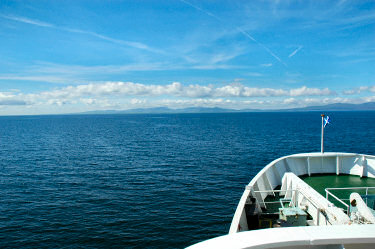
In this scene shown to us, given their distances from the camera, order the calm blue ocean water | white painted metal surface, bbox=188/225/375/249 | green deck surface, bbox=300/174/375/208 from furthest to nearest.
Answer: green deck surface, bbox=300/174/375/208 < the calm blue ocean water < white painted metal surface, bbox=188/225/375/249

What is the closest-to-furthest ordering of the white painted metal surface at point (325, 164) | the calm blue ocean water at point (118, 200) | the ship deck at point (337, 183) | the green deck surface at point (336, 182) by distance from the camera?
the ship deck at point (337, 183) < the green deck surface at point (336, 182) < the calm blue ocean water at point (118, 200) < the white painted metal surface at point (325, 164)

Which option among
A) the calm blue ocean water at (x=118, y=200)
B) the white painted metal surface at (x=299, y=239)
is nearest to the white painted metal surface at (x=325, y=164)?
the calm blue ocean water at (x=118, y=200)

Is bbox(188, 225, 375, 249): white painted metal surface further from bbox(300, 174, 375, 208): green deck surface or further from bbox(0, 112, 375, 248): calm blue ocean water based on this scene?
bbox(300, 174, 375, 208): green deck surface

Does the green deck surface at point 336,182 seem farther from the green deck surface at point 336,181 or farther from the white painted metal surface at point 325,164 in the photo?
the white painted metal surface at point 325,164

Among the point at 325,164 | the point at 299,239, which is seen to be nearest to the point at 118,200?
the point at 325,164

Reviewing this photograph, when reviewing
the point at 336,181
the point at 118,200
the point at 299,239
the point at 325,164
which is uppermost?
the point at 299,239

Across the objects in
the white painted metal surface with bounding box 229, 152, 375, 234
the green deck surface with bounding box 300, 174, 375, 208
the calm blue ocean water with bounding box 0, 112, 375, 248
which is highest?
the white painted metal surface with bounding box 229, 152, 375, 234

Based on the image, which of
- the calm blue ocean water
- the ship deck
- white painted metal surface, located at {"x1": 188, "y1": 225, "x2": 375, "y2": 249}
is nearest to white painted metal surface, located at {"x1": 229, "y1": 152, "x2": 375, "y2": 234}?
the ship deck

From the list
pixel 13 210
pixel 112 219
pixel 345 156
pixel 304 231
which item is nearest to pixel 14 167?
pixel 13 210

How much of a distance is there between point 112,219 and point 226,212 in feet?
32.2

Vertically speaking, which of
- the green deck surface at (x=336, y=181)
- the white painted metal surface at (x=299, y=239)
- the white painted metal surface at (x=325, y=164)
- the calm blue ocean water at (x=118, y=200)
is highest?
the white painted metal surface at (x=299, y=239)

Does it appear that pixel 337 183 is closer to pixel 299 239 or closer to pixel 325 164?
pixel 325 164

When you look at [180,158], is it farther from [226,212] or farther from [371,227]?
[371,227]

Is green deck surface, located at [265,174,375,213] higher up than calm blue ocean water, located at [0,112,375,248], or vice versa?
green deck surface, located at [265,174,375,213]
